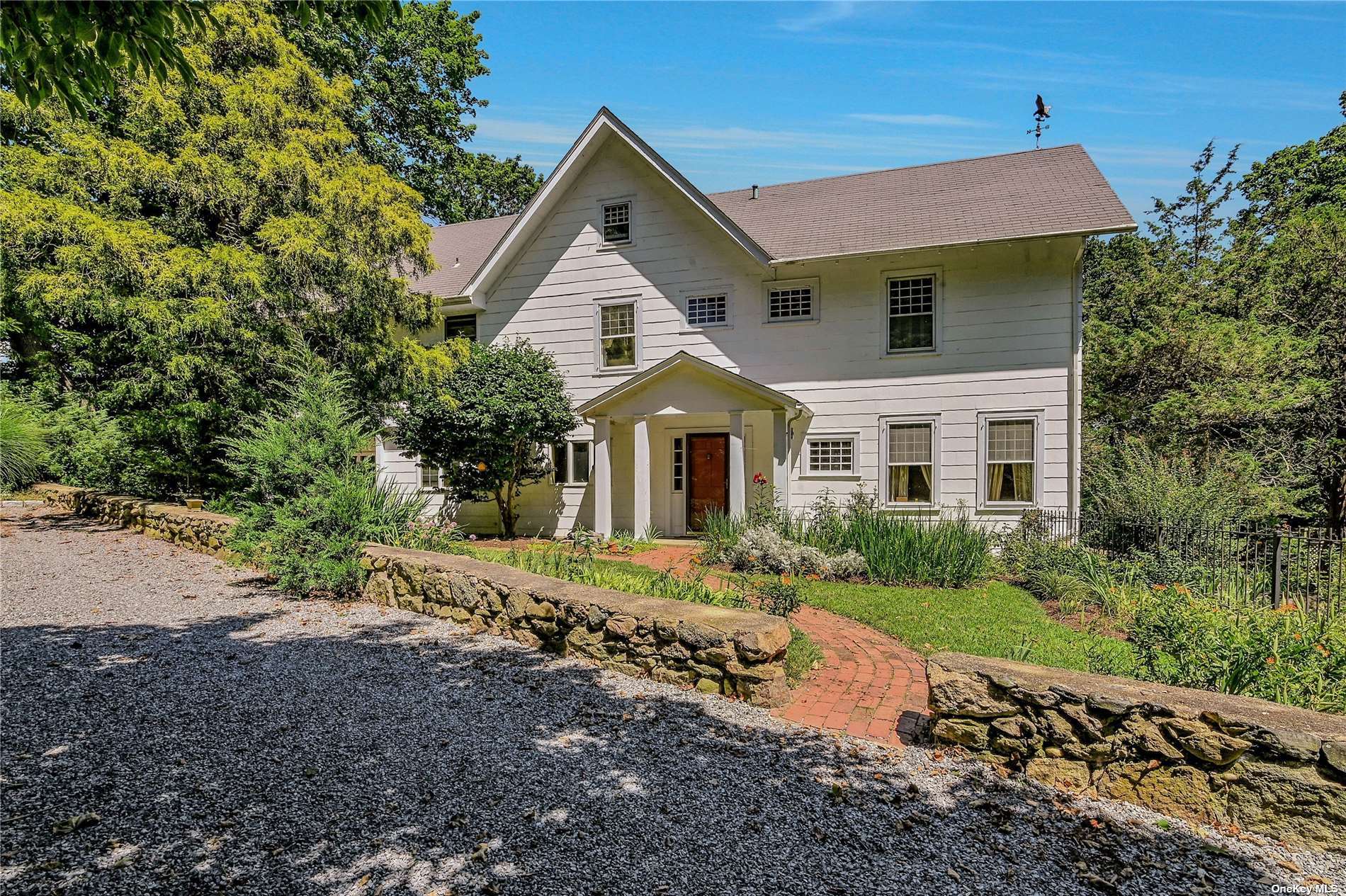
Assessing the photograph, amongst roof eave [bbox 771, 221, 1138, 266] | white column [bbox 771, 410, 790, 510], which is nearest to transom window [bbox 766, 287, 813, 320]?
roof eave [bbox 771, 221, 1138, 266]

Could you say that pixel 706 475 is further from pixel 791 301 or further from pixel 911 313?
pixel 911 313

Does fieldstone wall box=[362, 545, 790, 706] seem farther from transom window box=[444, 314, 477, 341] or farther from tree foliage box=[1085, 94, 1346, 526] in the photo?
tree foliage box=[1085, 94, 1346, 526]

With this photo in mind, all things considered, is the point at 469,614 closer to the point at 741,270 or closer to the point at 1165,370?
the point at 741,270

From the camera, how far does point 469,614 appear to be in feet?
22.2

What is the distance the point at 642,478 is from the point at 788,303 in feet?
15.6

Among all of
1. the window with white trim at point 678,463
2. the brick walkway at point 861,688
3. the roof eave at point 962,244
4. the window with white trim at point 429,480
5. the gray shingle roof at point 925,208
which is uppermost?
the gray shingle roof at point 925,208

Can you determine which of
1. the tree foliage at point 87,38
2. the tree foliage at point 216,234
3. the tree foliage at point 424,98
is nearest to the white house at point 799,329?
the tree foliage at point 216,234

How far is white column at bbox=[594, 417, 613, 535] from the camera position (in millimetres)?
12797

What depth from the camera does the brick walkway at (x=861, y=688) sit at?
14.7 ft

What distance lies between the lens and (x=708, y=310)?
1352cm

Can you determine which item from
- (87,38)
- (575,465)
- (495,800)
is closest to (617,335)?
(575,465)

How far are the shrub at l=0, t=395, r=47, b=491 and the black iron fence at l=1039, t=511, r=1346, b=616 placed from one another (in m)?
14.7

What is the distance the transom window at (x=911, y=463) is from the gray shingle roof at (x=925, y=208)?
3.48 metres

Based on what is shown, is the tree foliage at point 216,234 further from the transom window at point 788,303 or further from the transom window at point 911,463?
the transom window at point 911,463
